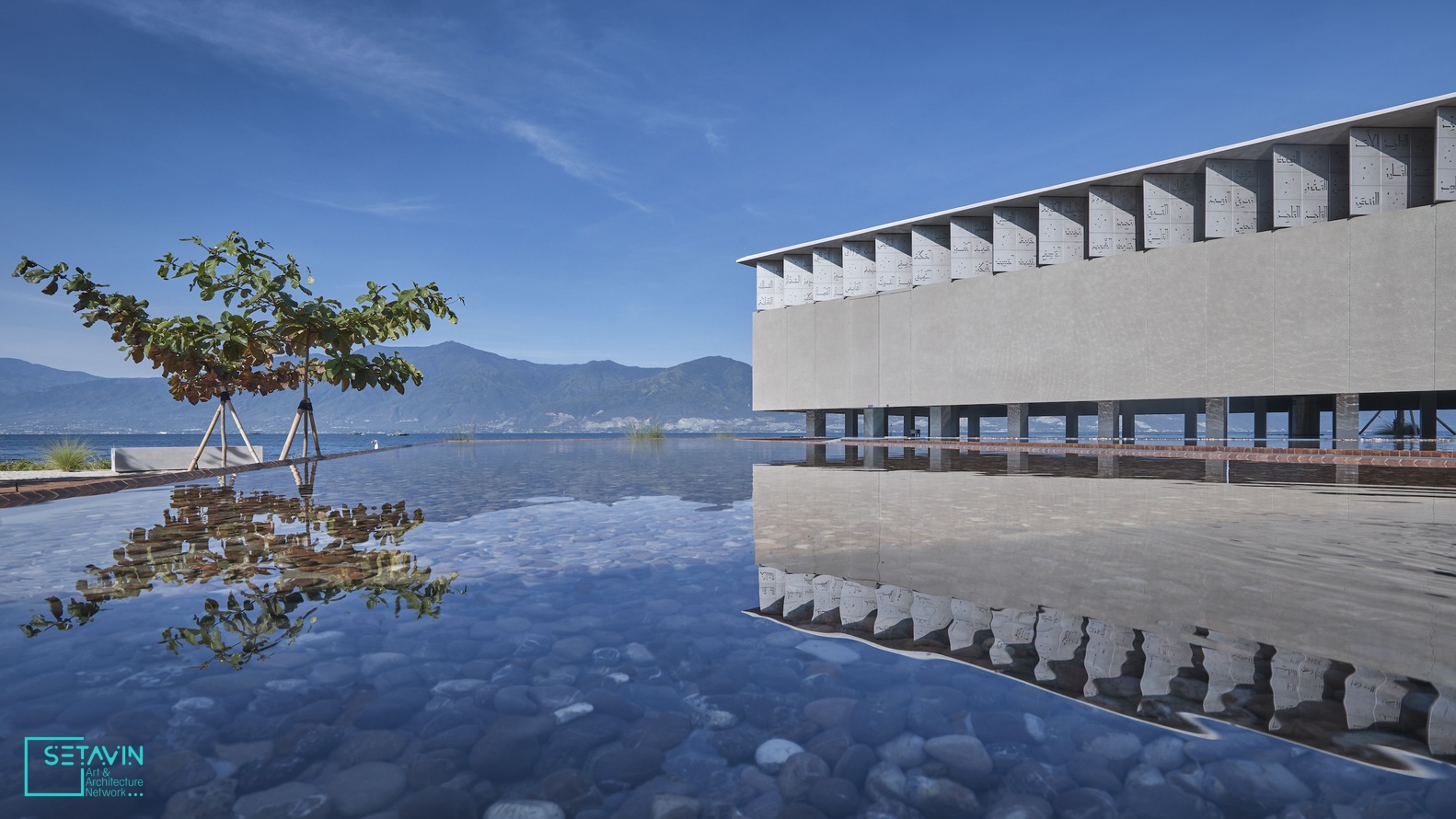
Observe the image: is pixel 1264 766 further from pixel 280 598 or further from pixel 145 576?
pixel 145 576

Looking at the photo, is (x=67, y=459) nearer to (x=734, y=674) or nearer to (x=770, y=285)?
(x=734, y=674)

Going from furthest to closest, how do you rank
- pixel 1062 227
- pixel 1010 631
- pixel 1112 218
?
pixel 1062 227 → pixel 1112 218 → pixel 1010 631

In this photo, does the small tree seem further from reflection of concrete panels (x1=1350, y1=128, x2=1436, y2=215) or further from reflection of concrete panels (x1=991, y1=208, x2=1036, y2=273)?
reflection of concrete panels (x1=1350, y1=128, x2=1436, y2=215)

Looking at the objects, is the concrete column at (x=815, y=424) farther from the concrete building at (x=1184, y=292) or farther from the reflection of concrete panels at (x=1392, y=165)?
the reflection of concrete panels at (x=1392, y=165)

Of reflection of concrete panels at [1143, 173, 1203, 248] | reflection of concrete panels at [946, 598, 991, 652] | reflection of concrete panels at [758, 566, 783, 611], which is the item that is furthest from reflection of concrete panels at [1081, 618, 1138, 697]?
reflection of concrete panels at [1143, 173, 1203, 248]

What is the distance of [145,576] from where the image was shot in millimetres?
4574

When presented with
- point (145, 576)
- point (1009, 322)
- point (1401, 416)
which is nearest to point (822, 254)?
point (1009, 322)

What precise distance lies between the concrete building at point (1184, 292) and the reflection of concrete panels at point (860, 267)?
0.08m

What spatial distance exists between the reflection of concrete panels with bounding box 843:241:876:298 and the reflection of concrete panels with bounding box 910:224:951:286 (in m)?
2.41

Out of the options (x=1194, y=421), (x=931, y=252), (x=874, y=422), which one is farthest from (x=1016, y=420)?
(x=1194, y=421)

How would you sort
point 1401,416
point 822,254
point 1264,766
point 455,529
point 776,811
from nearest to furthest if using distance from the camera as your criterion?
point 776,811, point 1264,766, point 455,529, point 1401,416, point 822,254

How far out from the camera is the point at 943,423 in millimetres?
27016

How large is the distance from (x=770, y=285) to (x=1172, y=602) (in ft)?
91.9

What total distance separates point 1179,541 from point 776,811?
5.35 metres
